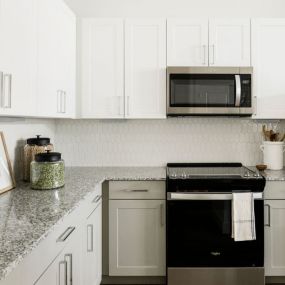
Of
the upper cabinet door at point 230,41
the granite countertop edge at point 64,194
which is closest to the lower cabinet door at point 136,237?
the granite countertop edge at point 64,194

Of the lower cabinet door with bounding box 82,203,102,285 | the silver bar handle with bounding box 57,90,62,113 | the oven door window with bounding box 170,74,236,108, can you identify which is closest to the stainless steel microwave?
the oven door window with bounding box 170,74,236,108

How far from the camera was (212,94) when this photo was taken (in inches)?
115

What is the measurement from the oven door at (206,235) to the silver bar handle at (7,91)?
1426 mm

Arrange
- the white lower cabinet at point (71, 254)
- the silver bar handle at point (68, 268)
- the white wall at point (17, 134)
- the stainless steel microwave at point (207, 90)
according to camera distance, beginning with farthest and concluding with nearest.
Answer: the stainless steel microwave at point (207, 90), the white wall at point (17, 134), the silver bar handle at point (68, 268), the white lower cabinet at point (71, 254)

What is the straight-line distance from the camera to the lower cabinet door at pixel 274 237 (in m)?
2.73

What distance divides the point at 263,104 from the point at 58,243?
2158 millimetres

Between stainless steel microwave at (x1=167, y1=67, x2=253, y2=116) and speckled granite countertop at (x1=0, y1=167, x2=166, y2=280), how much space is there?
0.63 m

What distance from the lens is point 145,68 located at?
302cm

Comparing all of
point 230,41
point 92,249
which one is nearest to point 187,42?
point 230,41

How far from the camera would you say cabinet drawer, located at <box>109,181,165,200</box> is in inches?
109

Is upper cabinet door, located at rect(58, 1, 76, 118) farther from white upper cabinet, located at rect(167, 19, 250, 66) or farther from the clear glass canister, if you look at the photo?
white upper cabinet, located at rect(167, 19, 250, 66)

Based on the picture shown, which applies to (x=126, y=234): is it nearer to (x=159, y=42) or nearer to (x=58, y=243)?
(x=58, y=243)

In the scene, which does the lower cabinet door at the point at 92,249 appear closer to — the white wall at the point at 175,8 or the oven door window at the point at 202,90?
the oven door window at the point at 202,90

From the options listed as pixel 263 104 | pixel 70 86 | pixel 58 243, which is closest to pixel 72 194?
pixel 58 243
